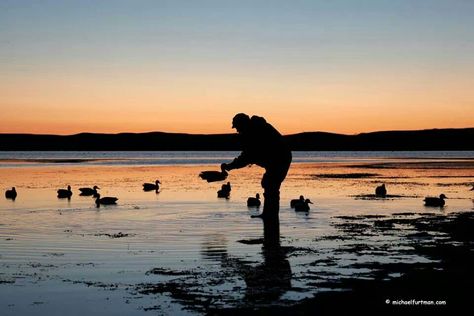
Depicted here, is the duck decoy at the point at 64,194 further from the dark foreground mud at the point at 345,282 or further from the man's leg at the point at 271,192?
the dark foreground mud at the point at 345,282

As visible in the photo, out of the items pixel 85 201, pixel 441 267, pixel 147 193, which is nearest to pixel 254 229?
pixel 441 267

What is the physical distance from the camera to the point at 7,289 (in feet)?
31.1

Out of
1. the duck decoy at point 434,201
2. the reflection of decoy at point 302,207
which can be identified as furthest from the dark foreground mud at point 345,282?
the duck decoy at point 434,201

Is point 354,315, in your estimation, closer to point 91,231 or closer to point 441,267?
point 441,267

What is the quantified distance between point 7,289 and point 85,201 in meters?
17.7

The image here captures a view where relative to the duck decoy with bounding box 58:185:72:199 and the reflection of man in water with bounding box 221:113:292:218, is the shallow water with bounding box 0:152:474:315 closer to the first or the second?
the reflection of man in water with bounding box 221:113:292:218

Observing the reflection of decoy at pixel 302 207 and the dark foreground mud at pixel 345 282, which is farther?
the reflection of decoy at pixel 302 207

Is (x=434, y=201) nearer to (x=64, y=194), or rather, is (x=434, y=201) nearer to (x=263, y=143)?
(x=263, y=143)

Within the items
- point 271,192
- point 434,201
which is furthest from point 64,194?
point 271,192

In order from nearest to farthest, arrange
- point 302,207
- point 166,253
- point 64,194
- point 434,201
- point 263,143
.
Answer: point 166,253
point 263,143
point 302,207
point 434,201
point 64,194

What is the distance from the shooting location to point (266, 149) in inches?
574

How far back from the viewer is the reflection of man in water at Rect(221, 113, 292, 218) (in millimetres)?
14531

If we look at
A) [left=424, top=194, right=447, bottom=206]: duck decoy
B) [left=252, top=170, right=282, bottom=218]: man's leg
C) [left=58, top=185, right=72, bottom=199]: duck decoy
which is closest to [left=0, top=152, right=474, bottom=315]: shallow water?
[left=424, top=194, right=447, bottom=206]: duck decoy

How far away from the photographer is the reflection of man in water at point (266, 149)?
14.5 metres
